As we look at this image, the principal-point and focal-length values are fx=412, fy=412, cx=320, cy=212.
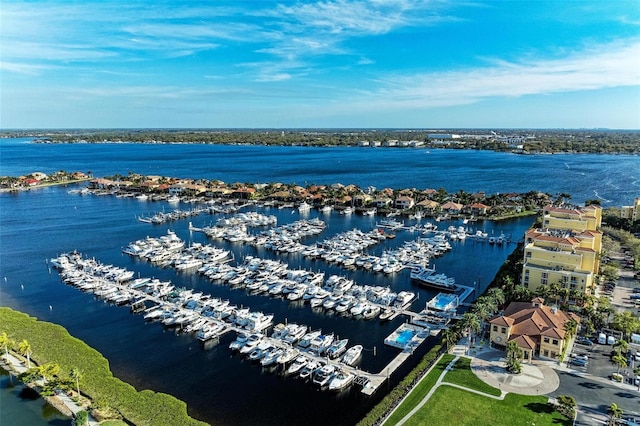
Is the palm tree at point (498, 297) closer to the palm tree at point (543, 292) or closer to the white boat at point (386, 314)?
the palm tree at point (543, 292)

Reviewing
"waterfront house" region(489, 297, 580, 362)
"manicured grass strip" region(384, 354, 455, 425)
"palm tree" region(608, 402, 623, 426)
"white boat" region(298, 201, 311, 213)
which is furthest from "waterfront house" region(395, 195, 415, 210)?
"palm tree" region(608, 402, 623, 426)

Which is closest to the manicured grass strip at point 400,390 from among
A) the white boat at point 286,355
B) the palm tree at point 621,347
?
the white boat at point 286,355

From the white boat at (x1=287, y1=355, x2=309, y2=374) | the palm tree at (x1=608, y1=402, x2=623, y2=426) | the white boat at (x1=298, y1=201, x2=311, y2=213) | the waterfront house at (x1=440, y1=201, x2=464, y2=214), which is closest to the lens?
the palm tree at (x1=608, y1=402, x2=623, y2=426)

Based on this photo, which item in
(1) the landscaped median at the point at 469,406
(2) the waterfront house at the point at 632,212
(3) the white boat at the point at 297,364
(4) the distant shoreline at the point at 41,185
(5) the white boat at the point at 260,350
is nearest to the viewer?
(1) the landscaped median at the point at 469,406

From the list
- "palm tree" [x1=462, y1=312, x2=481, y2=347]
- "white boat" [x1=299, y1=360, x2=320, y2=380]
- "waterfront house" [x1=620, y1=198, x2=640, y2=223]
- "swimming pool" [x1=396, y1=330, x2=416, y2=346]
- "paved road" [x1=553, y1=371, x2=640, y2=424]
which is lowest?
"white boat" [x1=299, y1=360, x2=320, y2=380]

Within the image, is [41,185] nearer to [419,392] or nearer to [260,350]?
[260,350]

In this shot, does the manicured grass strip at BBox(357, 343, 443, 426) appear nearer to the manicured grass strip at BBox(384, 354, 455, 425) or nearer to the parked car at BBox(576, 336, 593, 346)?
the manicured grass strip at BBox(384, 354, 455, 425)

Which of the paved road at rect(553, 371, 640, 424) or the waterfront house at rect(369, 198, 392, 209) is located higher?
the waterfront house at rect(369, 198, 392, 209)
